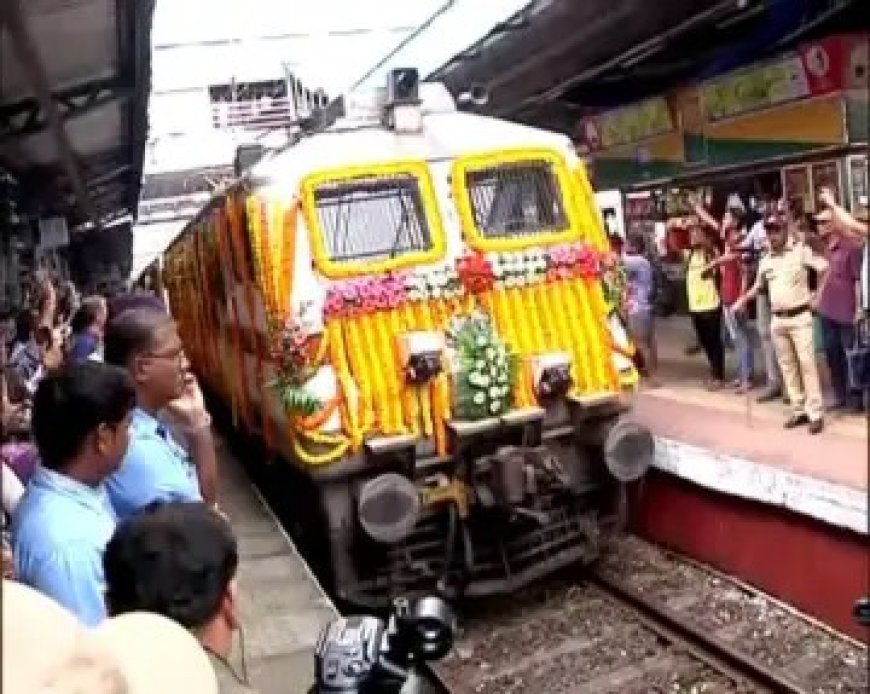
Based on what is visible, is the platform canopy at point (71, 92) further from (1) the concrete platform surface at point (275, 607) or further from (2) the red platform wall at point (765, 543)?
(2) the red platform wall at point (765, 543)

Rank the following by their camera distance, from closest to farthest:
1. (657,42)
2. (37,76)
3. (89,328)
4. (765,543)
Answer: (657,42) < (765,543) < (89,328) < (37,76)

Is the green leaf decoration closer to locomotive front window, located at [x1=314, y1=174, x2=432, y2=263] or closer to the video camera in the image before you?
locomotive front window, located at [x1=314, y1=174, x2=432, y2=263]

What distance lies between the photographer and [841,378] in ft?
3.25

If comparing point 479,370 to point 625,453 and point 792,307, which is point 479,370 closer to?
point 625,453

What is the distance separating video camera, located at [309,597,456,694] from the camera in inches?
46.5

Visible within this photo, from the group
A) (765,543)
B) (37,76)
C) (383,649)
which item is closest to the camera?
(383,649)

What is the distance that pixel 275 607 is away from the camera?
4145mm

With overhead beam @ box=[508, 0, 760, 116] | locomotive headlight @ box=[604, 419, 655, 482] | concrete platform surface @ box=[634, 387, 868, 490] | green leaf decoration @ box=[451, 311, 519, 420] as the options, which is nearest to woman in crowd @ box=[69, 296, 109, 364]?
green leaf decoration @ box=[451, 311, 519, 420]

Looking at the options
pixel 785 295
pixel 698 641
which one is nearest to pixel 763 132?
pixel 785 295

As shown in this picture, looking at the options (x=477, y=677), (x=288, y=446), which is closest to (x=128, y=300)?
(x=288, y=446)

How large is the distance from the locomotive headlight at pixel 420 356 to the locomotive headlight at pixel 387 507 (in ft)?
1.15

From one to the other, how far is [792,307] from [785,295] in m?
0.02

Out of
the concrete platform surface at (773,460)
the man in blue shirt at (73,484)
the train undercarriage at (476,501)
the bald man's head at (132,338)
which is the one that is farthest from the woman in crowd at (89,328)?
the man in blue shirt at (73,484)

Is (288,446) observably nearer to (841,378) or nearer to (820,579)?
(820,579)
